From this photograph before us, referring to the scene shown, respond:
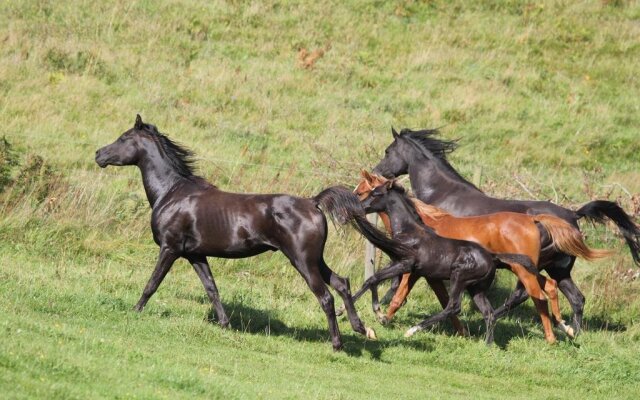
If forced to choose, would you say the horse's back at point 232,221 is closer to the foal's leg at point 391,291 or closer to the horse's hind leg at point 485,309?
the horse's hind leg at point 485,309

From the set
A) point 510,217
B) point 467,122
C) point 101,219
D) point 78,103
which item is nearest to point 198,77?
point 78,103

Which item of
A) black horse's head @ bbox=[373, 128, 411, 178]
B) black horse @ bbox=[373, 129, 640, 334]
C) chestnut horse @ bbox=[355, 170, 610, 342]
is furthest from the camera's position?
black horse's head @ bbox=[373, 128, 411, 178]

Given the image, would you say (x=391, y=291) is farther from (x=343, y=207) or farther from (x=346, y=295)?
(x=343, y=207)

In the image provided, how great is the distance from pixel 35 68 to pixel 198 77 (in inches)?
132

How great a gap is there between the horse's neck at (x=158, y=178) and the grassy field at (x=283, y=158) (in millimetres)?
1168

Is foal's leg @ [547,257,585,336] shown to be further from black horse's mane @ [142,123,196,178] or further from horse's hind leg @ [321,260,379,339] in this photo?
black horse's mane @ [142,123,196,178]

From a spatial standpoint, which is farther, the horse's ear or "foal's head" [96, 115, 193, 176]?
the horse's ear

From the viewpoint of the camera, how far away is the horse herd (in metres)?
10.5

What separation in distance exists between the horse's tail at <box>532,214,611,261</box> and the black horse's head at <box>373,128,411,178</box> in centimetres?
240

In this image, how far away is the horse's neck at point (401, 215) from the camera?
38.0ft

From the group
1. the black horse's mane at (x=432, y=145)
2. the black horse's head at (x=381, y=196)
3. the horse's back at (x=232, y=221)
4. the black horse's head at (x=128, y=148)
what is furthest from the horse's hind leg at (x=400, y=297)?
the black horse's head at (x=128, y=148)

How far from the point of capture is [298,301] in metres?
12.6

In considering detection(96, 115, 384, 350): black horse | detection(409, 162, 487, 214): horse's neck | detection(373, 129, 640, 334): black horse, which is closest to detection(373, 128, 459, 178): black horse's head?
detection(373, 129, 640, 334): black horse

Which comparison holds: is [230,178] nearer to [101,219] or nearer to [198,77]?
[101,219]
